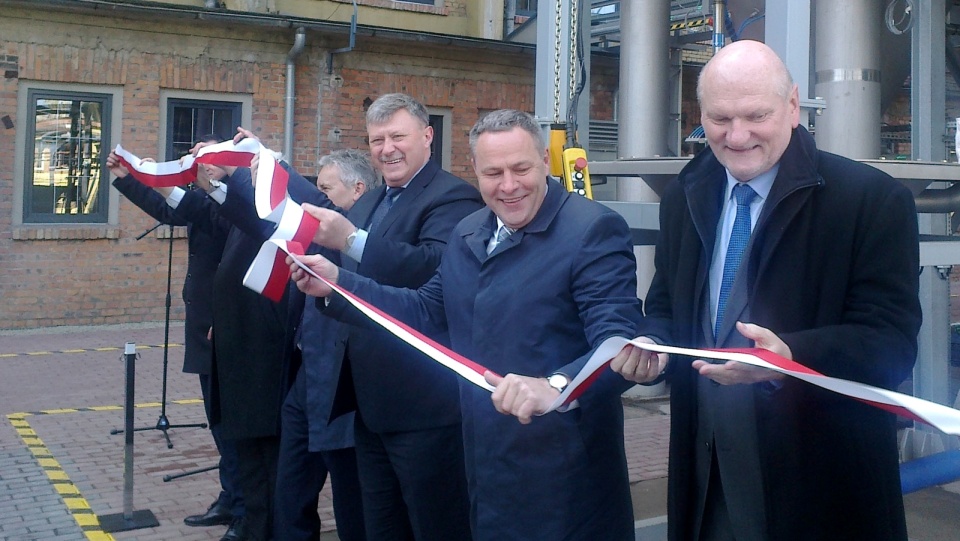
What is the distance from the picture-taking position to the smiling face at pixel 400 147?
13.0ft

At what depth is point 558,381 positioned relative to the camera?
2.77 meters

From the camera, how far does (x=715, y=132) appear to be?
253 cm

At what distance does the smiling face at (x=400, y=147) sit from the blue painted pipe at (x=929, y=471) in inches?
110

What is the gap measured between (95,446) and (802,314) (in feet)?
21.7

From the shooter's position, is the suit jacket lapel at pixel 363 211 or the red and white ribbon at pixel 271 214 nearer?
the red and white ribbon at pixel 271 214

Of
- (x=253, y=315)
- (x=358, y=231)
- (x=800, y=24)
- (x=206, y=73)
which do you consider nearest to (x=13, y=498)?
(x=253, y=315)

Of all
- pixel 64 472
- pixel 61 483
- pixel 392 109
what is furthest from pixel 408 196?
pixel 64 472

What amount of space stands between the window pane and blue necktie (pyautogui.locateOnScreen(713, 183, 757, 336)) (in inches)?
497

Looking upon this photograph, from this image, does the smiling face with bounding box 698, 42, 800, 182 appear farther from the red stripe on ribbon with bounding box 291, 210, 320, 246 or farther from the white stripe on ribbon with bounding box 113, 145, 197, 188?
the white stripe on ribbon with bounding box 113, 145, 197, 188

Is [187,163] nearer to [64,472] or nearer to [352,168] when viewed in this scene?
[352,168]

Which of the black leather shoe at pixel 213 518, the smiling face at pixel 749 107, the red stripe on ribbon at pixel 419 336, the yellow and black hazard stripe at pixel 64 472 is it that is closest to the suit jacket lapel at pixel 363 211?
the red stripe on ribbon at pixel 419 336

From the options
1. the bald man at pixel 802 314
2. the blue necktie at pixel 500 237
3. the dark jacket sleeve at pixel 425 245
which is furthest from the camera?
the dark jacket sleeve at pixel 425 245

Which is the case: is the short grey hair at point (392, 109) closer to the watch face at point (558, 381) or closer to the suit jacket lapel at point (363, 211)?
the suit jacket lapel at point (363, 211)

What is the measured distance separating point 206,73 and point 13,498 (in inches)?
352
